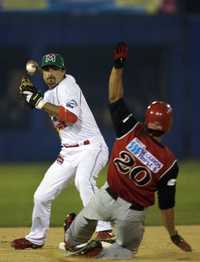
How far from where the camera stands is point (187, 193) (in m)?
13.4

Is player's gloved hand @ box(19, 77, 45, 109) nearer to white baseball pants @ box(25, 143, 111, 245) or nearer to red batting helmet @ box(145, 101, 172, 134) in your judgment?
white baseball pants @ box(25, 143, 111, 245)

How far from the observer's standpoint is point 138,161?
269 inches

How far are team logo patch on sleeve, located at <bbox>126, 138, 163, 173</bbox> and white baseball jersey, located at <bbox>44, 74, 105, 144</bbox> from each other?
1002mm

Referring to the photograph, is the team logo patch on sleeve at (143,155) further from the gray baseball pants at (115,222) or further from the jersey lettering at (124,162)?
the gray baseball pants at (115,222)

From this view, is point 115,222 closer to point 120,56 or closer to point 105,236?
point 105,236

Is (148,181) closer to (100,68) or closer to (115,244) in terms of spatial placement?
(115,244)

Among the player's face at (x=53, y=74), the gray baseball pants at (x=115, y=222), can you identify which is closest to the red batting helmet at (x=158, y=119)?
the gray baseball pants at (x=115, y=222)

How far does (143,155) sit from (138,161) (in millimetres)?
64

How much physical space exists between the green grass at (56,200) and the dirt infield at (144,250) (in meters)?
1.06

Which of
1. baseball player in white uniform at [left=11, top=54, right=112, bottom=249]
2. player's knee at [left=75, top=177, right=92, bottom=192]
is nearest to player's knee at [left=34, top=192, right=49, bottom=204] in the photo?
baseball player in white uniform at [left=11, top=54, right=112, bottom=249]

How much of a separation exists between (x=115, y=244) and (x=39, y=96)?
4.94 feet

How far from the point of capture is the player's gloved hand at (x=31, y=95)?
24.6ft

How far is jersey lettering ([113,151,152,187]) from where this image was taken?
22.4 ft

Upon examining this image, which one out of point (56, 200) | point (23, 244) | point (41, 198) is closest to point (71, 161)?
point (41, 198)
